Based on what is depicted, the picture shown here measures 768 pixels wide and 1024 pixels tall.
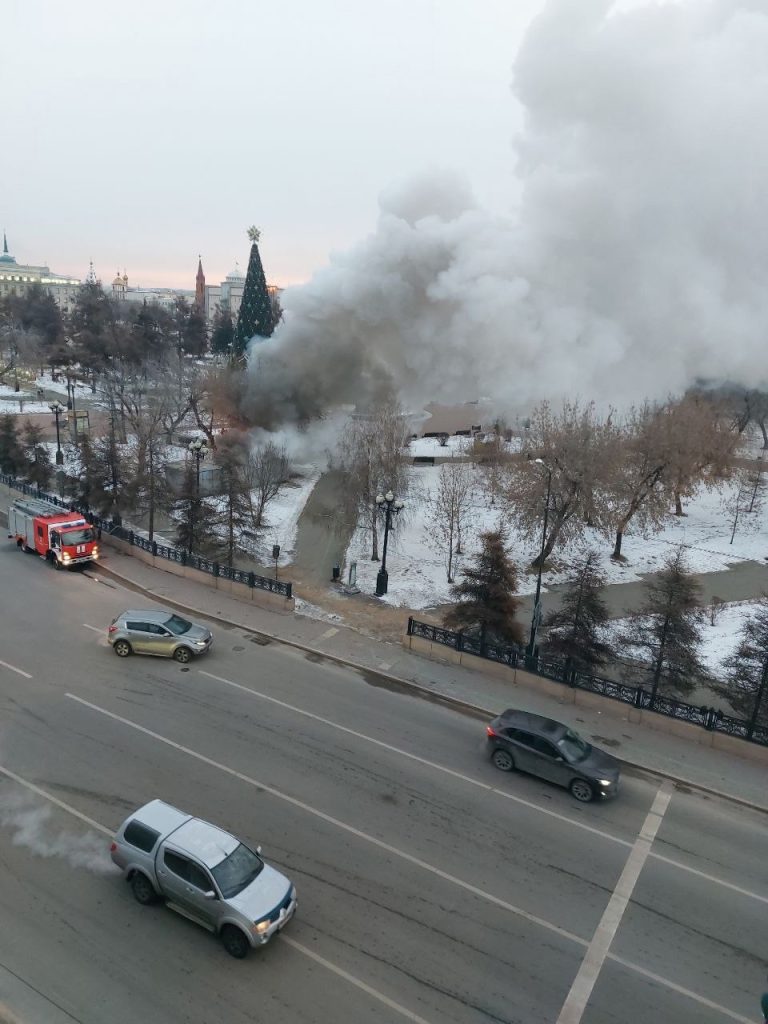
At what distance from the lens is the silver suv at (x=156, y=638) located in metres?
13.9

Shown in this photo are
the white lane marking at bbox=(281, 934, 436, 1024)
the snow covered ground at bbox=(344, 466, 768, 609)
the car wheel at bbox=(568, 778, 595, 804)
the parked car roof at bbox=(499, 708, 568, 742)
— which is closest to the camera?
the white lane marking at bbox=(281, 934, 436, 1024)

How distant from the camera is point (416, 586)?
20.8m

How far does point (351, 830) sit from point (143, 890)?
279 cm

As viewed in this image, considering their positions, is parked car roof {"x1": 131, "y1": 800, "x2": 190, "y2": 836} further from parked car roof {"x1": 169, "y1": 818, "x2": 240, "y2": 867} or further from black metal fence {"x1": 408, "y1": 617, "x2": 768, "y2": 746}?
black metal fence {"x1": 408, "y1": 617, "x2": 768, "y2": 746}

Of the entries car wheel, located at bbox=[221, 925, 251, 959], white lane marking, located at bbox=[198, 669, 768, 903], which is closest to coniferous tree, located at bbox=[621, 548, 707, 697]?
white lane marking, located at bbox=[198, 669, 768, 903]

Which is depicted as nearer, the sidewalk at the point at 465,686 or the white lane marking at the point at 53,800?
the white lane marking at the point at 53,800

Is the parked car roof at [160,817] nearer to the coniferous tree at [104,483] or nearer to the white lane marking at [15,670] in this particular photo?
the white lane marking at [15,670]

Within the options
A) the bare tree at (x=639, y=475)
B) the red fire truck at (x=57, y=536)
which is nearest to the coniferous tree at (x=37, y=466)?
the red fire truck at (x=57, y=536)

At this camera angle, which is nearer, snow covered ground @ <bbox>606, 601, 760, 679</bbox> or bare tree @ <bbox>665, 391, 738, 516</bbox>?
snow covered ground @ <bbox>606, 601, 760, 679</bbox>

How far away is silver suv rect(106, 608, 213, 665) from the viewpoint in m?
13.9

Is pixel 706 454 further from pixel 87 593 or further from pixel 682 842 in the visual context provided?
pixel 87 593

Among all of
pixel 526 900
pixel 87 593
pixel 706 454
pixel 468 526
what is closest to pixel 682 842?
pixel 526 900

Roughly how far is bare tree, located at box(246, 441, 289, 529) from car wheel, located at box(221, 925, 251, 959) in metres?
18.5

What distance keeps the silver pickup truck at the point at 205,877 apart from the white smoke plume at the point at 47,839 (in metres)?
0.68
